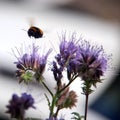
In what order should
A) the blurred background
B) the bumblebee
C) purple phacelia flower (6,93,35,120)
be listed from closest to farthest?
purple phacelia flower (6,93,35,120) < the bumblebee < the blurred background

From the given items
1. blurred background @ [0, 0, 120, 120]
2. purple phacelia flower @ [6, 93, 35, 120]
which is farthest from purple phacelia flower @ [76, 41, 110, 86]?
blurred background @ [0, 0, 120, 120]

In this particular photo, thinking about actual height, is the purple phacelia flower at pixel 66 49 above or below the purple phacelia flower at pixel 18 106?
above

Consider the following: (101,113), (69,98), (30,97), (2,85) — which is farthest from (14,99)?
(2,85)

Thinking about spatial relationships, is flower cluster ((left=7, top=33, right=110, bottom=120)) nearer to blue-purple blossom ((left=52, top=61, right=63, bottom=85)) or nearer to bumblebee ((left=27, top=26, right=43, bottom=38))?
blue-purple blossom ((left=52, top=61, right=63, bottom=85))

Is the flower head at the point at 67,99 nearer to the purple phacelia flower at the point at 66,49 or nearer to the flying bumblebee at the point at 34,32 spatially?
the purple phacelia flower at the point at 66,49

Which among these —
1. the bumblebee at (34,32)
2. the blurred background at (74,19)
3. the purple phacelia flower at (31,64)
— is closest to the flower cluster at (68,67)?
the purple phacelia flower at (31,64)

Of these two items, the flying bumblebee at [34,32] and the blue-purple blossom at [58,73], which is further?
the flying bumblebee at [34,32]
